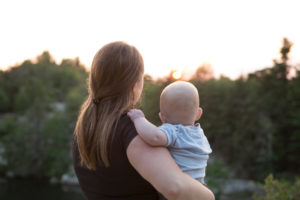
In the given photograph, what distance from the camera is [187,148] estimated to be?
1.45 meters

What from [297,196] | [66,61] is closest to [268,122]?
[297,196]

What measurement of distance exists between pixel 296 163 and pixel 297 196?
81.1 ft

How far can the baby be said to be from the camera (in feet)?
4.31

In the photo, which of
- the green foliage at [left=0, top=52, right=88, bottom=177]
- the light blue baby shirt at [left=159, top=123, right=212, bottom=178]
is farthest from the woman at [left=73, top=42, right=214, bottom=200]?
the green foliage at [left=0, top=52, right=88, bottom=177]

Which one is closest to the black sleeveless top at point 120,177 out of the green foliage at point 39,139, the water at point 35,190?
the water at point 35,190

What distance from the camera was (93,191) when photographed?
4.87 feet

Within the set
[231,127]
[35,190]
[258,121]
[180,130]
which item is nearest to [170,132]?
[180,130]

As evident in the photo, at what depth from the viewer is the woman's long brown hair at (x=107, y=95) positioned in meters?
1.38

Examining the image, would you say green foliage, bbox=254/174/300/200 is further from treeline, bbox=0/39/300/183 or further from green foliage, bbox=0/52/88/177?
green foliage, bbox=0/52/88/177

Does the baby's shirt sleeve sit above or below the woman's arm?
above

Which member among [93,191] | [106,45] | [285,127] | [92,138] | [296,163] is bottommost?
[296,163]

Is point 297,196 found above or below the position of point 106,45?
below

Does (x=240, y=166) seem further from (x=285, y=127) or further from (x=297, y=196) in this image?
(x=297, y=196)

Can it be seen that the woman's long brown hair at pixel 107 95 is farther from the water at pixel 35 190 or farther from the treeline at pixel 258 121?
the water at pixel 35 190
